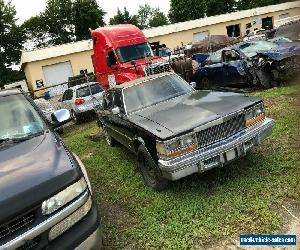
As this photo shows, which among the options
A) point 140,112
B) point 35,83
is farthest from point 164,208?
point 35,83

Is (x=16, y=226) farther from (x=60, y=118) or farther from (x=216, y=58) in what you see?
(x=216, y=58)

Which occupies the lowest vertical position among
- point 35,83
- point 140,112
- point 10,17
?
point 35,83

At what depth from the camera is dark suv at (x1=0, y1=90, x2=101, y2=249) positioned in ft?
10.1

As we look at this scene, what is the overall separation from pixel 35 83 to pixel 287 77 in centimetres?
2689

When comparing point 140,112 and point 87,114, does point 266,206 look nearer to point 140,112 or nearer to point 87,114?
point 140,112

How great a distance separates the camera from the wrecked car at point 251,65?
10.4 metres

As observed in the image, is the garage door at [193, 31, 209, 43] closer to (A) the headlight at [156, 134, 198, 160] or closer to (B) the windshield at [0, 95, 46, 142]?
(A) the headlight at [156, 134, 198, 160]

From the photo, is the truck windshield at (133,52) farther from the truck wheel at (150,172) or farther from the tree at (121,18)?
the tree at (121,18)

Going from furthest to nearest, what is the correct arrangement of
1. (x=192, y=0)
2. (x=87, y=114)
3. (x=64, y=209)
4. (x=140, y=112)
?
1. (x=192, y=0)
2. (x=87, y=114)
3. (x=140, y=112)
4. (x=64, y=209)

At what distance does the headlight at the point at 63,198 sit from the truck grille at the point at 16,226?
13 cm

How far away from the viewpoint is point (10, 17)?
56.4 metres

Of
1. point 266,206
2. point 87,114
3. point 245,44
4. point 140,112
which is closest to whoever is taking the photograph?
point 266,206

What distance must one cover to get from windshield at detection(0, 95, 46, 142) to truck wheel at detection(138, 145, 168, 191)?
5.70 ft

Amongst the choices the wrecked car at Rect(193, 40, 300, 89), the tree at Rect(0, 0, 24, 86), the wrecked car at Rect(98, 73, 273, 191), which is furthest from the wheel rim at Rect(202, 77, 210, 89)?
the tree at Rect(0, 0, 24, 86)
